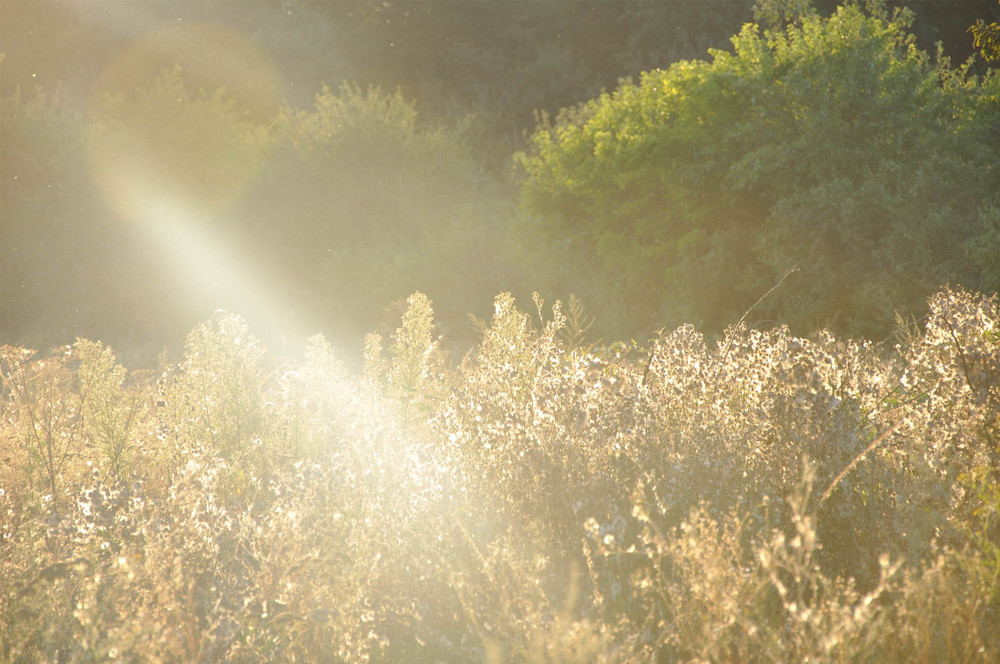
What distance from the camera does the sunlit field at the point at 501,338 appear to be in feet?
→ 10.2

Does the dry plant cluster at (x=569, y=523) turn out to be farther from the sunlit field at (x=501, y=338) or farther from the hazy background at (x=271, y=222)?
the hazy background at (x=271, y=222)

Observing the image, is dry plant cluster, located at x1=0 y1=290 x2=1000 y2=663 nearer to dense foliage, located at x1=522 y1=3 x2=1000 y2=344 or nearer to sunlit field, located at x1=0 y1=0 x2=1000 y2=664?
sunlit field, located at x1=0 y1=0 x2=1000 y2=664

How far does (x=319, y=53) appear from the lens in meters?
29.0

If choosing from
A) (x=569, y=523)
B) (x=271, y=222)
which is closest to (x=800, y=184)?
(x=569, y=523)

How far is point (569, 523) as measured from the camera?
145 inches

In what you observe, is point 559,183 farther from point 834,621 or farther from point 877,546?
point 834,621

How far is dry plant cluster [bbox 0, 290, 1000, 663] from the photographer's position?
9.46ft

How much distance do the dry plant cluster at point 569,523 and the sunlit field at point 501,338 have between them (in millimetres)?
23

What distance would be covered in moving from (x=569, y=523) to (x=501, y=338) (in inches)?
67.9

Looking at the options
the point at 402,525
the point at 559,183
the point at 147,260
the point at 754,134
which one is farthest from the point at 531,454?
the point at 147,260

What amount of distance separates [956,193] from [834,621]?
32.4ft

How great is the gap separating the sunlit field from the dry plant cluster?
0.02 metres

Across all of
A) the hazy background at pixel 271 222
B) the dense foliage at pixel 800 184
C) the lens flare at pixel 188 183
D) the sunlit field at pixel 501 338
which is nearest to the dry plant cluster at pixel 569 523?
the sunlit field at pixel 501 338

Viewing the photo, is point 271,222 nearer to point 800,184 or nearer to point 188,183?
point 188,183
